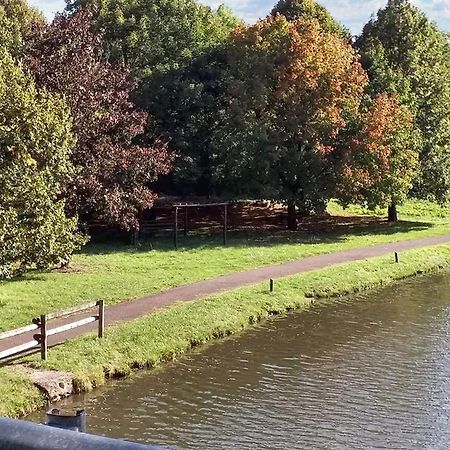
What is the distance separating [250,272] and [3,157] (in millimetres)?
12951

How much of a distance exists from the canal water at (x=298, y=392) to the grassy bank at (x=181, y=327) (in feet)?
1.63

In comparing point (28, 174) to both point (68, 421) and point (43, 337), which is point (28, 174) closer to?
point (43, 337)

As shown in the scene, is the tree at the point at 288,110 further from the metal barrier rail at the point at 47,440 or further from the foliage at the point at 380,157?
the metal barrier rail at the point at 47,440

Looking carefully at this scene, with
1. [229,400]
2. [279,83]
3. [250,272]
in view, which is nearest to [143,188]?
[250,272]

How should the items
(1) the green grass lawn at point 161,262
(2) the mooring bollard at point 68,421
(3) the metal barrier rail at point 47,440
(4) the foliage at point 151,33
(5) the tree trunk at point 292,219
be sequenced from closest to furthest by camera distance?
(3) the metal barrier rail at point 47,440 < (2) the mooring bollard at point 68,421 < (1) the green grass lawn at point 161,262 < (5) the tree trunk at point 292,219 < (4) the foliage at point 151,33

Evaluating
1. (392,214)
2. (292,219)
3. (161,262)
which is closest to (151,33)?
(292,219)

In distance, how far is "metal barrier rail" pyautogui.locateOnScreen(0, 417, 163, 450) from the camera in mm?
2191

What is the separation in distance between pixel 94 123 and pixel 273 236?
13170mm

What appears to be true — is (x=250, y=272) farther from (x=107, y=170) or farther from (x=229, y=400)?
(x=229, y=400)

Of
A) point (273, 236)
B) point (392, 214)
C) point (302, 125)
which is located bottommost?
point (273, 236)

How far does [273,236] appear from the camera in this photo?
133 feet

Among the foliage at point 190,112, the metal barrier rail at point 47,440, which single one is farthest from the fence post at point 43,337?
the foliage at point 190,112

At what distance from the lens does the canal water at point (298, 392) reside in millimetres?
14547

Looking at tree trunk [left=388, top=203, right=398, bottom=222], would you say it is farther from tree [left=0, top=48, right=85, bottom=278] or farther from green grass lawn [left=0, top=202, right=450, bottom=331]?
tree [left=0, top=48, right=85, bottom=278]
